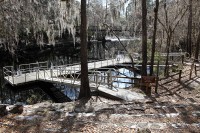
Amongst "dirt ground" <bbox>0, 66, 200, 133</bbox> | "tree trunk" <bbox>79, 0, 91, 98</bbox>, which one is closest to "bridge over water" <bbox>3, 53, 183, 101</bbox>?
"tree trunk" <bbox>79, 0, 91, 98</bbox>

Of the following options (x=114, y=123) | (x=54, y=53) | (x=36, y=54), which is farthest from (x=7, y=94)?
(x=54, y=53)

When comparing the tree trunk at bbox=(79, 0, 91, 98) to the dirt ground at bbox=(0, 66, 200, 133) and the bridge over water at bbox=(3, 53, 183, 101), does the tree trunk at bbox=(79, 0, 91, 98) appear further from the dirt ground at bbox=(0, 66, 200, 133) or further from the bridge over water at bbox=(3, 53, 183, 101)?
the dirt ground at bbox=(0, 66, 200, 133)

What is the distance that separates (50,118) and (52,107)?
1134 millimetres

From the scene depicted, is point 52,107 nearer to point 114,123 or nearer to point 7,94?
point 114,123

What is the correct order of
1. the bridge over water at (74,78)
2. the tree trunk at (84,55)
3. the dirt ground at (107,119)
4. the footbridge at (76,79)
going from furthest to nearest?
the bridge over water at (74,78), the footbridge at (76,79), the tree trunk at (84,55), the dirt ground at (107,119)

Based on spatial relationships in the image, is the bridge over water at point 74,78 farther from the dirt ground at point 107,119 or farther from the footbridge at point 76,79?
the dirt ground at point 107,119

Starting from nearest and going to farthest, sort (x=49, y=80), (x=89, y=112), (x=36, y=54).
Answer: (x=89, y=112) → (x=49, y=80) → (x=36, y=54)

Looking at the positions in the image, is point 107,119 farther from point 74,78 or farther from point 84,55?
point 74,78

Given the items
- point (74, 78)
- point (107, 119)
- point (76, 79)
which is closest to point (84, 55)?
point (107, 119)

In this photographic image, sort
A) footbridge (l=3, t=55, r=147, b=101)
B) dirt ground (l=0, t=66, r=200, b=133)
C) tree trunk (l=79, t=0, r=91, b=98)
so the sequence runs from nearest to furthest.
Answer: dirt ground (l=0, t=66, r=200, b=133)
tree trunk (l=79, t=0, r=91, b=98)
footbridge (l=3, t=55, r=147, b=101)

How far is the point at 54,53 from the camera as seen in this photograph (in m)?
39.9

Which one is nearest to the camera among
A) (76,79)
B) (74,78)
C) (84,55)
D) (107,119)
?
(107,119)

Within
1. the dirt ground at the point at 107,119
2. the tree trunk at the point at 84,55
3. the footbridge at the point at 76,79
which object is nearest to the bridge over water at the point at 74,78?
the footbridge at the point at 76,79

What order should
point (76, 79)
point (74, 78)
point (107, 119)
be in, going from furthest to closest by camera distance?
point (76, 79) → point (74, 78) → point (107, 119)
